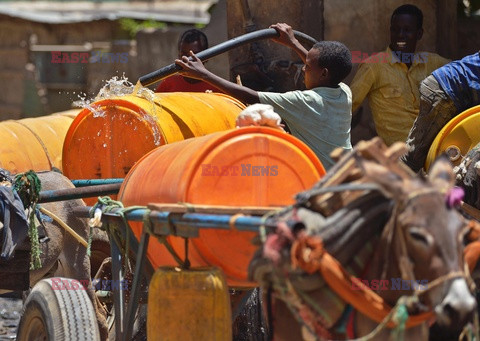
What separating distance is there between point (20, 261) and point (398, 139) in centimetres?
293

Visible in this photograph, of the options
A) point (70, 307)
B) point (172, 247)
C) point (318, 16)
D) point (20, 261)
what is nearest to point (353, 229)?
point (172, 247)

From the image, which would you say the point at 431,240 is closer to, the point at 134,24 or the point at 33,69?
the point at 33,69

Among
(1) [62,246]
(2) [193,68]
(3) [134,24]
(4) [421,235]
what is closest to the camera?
(4) [421,235]

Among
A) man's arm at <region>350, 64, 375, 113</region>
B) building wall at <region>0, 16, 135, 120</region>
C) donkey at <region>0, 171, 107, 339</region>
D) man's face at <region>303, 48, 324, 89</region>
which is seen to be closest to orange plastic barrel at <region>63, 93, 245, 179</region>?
donkey at <region>0, 171, 107, 339</region>

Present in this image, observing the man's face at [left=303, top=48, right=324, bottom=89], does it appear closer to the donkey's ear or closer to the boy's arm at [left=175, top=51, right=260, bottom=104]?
the boy's arm at [left=175, top=51, right=260, bottom=104]

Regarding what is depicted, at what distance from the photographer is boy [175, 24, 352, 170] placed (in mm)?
5781

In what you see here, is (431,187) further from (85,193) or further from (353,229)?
(85,193)

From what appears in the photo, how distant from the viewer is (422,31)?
8.15m

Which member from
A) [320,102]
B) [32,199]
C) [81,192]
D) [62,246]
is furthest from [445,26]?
[32,199]

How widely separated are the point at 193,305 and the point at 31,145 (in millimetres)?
4367

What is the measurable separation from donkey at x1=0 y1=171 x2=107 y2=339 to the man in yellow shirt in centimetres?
228

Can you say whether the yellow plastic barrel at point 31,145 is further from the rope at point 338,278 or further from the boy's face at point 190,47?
the rope at point 338,278

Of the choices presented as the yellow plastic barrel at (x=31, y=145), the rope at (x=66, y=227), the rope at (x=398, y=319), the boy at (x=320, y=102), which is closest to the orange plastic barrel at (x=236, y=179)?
the boy at (x=320, y=102)

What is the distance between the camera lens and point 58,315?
595cm
